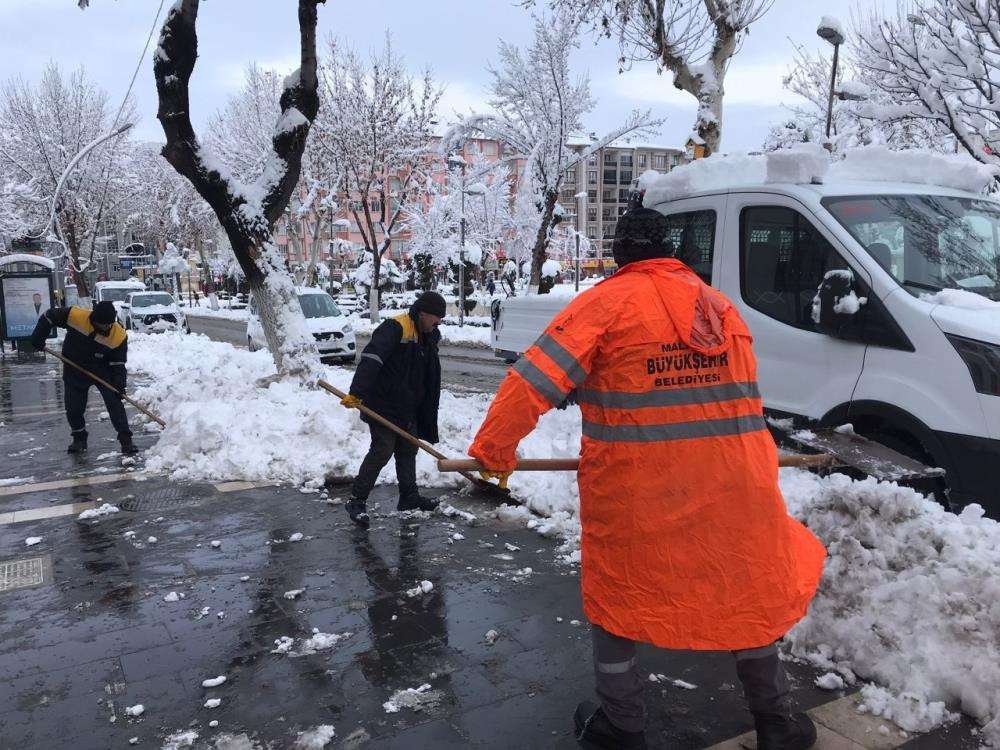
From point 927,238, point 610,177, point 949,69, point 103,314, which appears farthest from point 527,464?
point 610,177

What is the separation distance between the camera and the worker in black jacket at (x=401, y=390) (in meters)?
5.24

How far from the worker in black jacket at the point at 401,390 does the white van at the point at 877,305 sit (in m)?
2.02

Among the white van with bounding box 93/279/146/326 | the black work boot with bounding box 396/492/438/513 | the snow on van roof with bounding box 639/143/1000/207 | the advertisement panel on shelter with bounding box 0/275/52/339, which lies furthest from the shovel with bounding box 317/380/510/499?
the white van with bounding box 93/279/146/326

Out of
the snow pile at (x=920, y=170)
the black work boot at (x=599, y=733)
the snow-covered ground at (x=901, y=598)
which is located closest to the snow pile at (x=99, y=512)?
the snow-covered ground at (x=901, y=598)

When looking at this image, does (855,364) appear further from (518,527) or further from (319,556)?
(319,556)

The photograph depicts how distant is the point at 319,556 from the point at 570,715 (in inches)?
91.3

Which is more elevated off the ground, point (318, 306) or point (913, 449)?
point (318, 306)

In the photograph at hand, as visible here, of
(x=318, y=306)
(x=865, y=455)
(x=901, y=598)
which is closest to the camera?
(x=901, y=598)

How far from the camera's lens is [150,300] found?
27.7m

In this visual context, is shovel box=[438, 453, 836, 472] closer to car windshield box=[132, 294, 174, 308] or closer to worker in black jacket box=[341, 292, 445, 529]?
worker in black jacket box=[341, 292, 445, 529]

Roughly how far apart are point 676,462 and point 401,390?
3.23m

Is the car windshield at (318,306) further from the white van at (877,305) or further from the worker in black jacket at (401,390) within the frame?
the white van at (877,305)

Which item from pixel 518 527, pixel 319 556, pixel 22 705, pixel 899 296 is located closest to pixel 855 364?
pixel 899 296

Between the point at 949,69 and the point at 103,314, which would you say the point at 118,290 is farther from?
the point at 949,69
